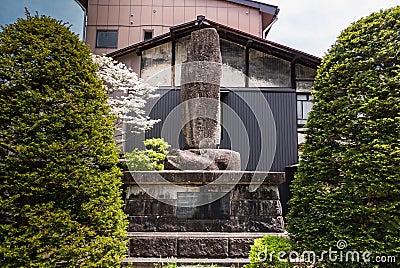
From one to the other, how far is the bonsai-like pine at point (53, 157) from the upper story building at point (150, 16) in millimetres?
14810

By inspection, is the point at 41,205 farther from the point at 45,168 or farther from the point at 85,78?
the point at 85,78

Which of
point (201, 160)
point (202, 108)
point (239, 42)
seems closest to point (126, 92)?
point (239, 42)

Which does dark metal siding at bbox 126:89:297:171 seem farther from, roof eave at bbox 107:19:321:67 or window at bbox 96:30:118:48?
window at bbox 96:30:118:48

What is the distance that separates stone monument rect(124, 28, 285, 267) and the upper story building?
14.2 meters

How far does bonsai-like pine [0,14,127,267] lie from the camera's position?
12.5 feet

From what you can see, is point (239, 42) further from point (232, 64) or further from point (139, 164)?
point (139, 164)

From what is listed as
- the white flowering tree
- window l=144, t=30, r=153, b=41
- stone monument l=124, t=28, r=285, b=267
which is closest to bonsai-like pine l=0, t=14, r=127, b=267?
stone monument l=124, t=28, r=285, b=267

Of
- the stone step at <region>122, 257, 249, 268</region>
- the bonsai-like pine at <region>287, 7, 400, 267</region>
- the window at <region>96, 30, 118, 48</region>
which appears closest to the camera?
the bonsai-like pine at <region>287, 7, 400, 267</region>

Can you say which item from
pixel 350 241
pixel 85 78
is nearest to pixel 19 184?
pixel 85 78

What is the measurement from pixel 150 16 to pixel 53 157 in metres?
16.4

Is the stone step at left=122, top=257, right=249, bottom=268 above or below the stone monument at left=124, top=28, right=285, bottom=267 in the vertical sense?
below

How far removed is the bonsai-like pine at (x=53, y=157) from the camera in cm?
381

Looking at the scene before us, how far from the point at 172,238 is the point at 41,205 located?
2080mm

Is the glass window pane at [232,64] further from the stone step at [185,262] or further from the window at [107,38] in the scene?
the stone step at [185,262]
